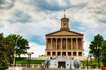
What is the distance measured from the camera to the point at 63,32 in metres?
159

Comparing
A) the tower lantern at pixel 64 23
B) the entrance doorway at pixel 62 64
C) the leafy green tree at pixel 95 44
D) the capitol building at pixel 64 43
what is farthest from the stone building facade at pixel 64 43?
the entrance doorway at pixel 62 64

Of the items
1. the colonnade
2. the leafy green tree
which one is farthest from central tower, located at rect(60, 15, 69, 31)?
the leafy green tree

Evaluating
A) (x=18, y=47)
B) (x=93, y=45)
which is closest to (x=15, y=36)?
(x=18, y=47)

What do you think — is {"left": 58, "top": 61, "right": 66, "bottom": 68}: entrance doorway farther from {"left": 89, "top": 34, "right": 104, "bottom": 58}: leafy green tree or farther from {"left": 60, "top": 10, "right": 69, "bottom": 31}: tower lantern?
{"left": 60, "top": 10, "right": 69, "bottom": 31}: tower lantern

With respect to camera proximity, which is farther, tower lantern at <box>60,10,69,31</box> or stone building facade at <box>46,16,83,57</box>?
tower lantern at <box>60,10,69,31</box>

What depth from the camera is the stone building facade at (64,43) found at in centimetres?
15738

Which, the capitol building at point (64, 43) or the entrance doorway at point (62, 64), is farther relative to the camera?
the capitol building at point (64, 43)

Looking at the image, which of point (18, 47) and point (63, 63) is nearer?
point (63, 63)

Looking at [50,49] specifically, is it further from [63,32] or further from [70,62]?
[70,62]

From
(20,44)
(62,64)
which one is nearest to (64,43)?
(20,44)

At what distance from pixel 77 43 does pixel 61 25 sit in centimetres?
1389

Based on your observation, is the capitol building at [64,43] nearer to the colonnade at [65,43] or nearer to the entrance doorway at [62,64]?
the colonnade at [65,43]

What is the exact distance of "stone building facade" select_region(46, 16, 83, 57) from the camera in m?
157

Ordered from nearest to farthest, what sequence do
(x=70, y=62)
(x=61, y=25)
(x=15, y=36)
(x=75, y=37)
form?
(x=70, y=62)
(x=15, y=36)
(x=75, y=37)
(x=61, y=25)
